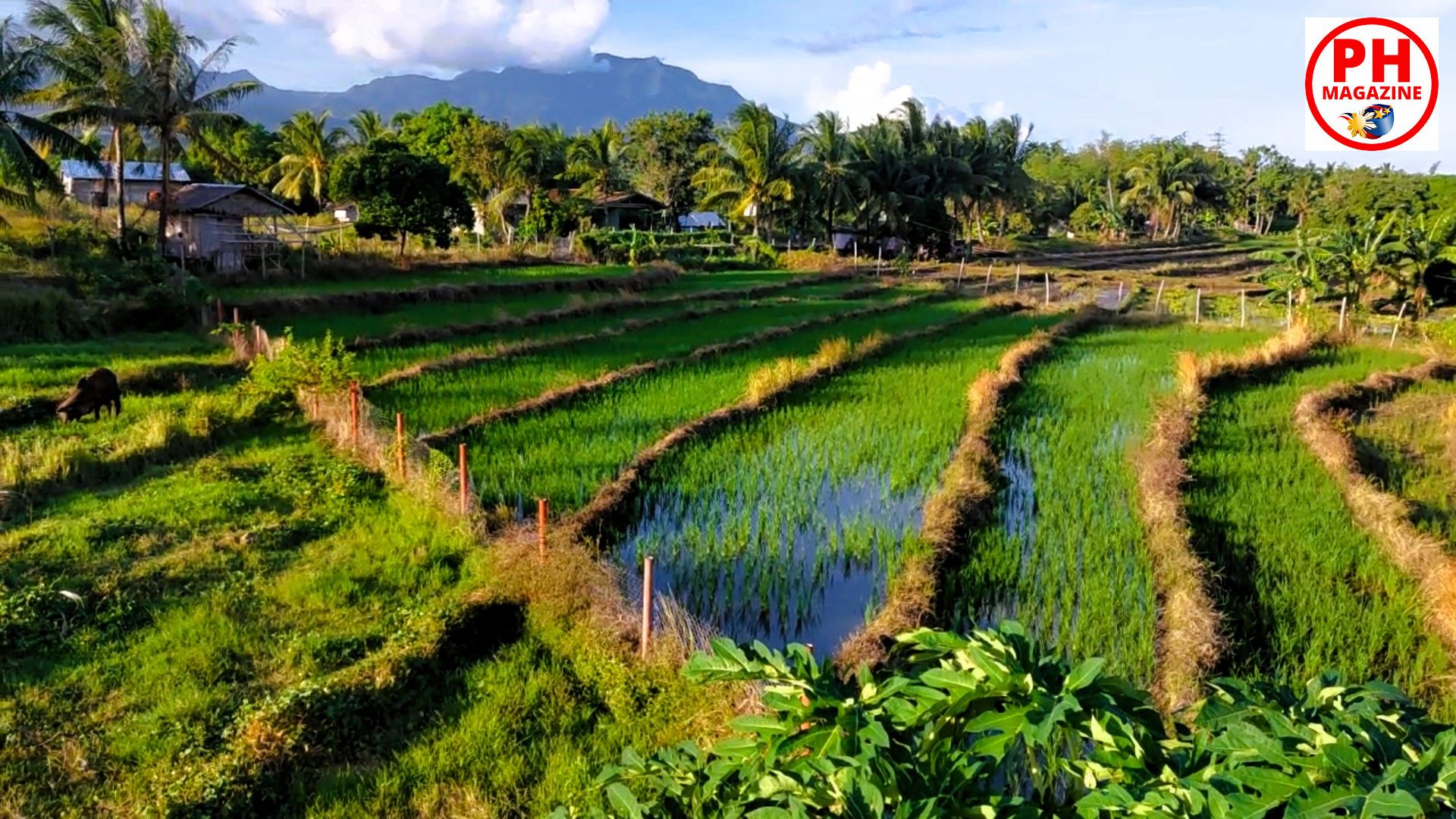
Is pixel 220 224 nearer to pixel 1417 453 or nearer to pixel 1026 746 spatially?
pixel 1417 453

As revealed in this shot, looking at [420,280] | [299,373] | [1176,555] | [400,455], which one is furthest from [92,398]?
[420,280]

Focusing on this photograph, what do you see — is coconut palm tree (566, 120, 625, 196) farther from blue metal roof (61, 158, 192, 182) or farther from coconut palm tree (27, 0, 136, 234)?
coconut palm tree (27, 0, 136, 234)

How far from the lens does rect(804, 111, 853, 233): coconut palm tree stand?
103 ft

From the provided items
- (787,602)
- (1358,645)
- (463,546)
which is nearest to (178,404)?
(463,546)

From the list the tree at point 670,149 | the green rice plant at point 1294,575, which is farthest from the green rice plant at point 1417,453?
the tree at point 670,149

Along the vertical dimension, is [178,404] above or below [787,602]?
above

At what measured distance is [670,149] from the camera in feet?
131

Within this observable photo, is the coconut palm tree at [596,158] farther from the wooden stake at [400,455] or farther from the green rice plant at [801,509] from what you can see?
the wooden stake at [400,455]

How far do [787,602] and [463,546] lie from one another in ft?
7.28

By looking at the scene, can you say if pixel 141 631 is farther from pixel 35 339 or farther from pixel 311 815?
pixel 35 339

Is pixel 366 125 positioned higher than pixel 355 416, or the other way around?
pixel 366 125

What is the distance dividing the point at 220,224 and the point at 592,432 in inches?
640

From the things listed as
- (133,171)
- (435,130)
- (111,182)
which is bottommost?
(111,182)

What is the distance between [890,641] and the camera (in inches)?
193
